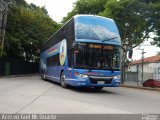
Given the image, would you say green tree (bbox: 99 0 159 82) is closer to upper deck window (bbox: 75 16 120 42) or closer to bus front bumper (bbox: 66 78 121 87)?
upper deck window (bbox: 75 16 120 42)

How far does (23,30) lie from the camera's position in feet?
120

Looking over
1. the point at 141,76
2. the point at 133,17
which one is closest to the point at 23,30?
the point at 141,76

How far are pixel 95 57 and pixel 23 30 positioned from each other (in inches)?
894

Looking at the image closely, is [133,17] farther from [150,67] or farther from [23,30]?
[150,67]

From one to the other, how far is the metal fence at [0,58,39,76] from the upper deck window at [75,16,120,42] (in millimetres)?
19064

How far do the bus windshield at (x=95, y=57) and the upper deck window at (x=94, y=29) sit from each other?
482 mm

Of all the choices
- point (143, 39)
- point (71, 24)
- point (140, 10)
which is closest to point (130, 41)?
point (143, 39)

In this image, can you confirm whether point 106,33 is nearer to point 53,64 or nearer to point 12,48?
point 53,64

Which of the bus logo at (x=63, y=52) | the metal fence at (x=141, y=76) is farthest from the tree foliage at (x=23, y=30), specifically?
the bus logo at (x=63, y=52)

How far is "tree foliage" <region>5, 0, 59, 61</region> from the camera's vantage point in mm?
34031

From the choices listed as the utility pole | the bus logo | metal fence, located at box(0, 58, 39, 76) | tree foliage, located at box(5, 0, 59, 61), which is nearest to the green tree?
the bus logo

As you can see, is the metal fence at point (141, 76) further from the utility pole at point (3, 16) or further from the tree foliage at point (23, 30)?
the utility pole at point (3, 16)

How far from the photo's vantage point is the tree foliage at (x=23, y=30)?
3403cm

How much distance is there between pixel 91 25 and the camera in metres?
16.1
